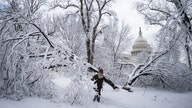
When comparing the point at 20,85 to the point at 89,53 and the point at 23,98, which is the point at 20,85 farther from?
the point at 89,53

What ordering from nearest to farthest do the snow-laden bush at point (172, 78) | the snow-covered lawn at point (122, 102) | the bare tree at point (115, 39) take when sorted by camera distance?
the snow-covered lawn at point (122, 102) → the snow-laden bush at point (172, 78) → the bare tree at point (115, 39)

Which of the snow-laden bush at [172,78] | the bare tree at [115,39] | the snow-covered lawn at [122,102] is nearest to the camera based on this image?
the snow-covered lawn at [122,102]

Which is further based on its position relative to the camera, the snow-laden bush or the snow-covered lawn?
the snow-laden bush

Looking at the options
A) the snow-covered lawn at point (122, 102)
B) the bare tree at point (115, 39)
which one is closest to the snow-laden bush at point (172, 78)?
the snow-covered lawn at point (122, 102)

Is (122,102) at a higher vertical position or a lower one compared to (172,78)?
lower

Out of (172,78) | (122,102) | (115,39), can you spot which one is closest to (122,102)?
(122,102)

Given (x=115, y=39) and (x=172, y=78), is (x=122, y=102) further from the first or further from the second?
(x=115, y=39)

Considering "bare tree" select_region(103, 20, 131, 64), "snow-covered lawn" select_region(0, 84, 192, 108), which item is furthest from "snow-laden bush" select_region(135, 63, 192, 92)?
"bare tree" select_region(103, 20, 131, 64)

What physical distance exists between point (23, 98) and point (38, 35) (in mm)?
2721

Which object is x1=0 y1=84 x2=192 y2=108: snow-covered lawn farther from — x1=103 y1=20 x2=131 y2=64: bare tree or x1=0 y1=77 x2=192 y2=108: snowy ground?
x1=103 y1=20 x2=131 y2=64: bare tree

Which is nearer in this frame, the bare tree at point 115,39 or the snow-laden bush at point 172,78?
the snow-laden bush at point 172,78

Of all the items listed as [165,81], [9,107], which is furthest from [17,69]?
[165,81]

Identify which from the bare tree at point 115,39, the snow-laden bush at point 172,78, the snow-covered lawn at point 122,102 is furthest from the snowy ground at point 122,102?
the bare tree at point 115,39

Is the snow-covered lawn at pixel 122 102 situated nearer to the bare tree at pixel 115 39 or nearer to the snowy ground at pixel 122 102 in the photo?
the snowy ground at pixel 122 102
